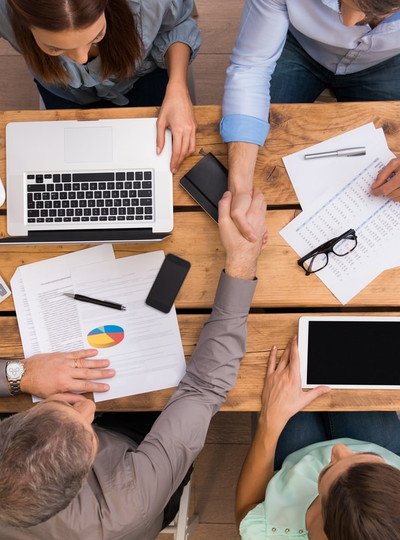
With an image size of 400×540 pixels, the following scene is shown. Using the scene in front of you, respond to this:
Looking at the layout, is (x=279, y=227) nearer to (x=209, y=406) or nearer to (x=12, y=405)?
(x=209, y=406)

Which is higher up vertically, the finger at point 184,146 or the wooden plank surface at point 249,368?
the finger at point 184,146

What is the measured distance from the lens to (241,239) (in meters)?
1.24

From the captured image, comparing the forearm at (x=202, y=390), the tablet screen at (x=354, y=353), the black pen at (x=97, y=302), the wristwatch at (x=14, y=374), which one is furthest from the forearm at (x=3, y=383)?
the tablet screen at (x=354, y=353)

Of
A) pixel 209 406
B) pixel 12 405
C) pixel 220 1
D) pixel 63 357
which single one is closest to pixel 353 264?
pixel 209 406

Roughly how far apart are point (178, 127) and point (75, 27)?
1.04ft

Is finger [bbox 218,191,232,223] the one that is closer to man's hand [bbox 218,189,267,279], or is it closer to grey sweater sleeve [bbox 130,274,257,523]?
man's hand [bbox 218,189,267,279]

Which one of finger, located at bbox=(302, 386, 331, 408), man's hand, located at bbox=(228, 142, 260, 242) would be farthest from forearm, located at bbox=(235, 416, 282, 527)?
man's hand, located at bbox=(228, 142, 260, 242)

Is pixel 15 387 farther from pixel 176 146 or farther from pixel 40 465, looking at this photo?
pixel 176 146

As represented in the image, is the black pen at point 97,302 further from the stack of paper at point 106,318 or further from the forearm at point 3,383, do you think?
the forearm at point 3,383

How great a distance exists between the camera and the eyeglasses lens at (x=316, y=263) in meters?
1.28

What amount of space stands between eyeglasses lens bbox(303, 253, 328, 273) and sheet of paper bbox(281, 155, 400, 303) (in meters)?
0.01

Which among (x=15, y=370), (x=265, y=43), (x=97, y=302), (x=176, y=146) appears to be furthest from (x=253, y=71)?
(x=15, y=370)

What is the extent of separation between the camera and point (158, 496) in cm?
119

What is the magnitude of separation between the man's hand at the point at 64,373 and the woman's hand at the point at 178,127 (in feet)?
1.61
